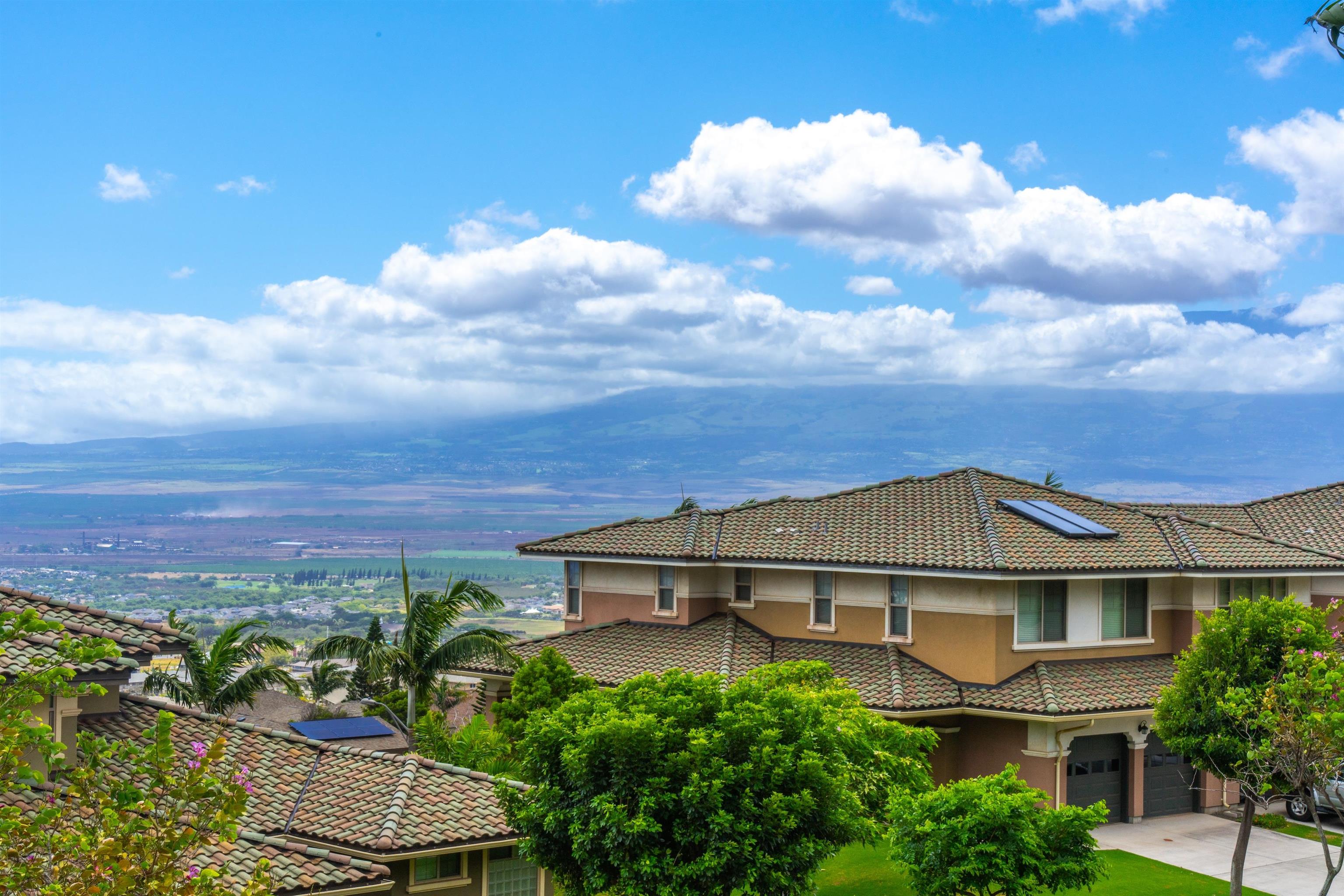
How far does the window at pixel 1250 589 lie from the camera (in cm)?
3253

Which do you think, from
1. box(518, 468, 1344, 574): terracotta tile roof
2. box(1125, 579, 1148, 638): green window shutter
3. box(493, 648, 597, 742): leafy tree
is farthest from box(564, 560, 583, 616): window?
box(1125, 579, 1148, 638): green window shutter

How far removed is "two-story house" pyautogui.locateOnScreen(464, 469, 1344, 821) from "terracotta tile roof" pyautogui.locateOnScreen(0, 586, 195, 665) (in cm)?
1369

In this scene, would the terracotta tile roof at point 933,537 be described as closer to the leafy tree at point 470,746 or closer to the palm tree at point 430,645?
the palm tree at point 430,645

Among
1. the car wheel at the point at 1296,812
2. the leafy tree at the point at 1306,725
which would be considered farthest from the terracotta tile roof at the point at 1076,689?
Answer: the leafy tree at the point at 1306,725

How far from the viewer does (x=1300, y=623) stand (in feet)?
66.8

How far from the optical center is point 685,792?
15008 millimetres

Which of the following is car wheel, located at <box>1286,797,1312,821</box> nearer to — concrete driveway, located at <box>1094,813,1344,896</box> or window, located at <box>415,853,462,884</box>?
concrete driveway, located at <box>1094,813,1344,896</box>

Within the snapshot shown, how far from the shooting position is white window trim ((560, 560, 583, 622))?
37.6 metres

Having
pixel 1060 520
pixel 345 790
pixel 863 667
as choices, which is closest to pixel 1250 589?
pixel 1060 520

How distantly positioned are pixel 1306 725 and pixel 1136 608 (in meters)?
14.2

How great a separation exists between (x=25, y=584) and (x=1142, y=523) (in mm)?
187767

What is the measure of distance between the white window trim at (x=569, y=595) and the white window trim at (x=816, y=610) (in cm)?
759

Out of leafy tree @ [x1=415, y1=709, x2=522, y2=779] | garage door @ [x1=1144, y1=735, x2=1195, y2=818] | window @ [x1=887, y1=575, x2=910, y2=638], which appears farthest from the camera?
window @ [x1=887, y1=575, x2=910, y2=638]

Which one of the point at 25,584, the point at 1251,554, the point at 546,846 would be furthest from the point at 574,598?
the point at 25,584
